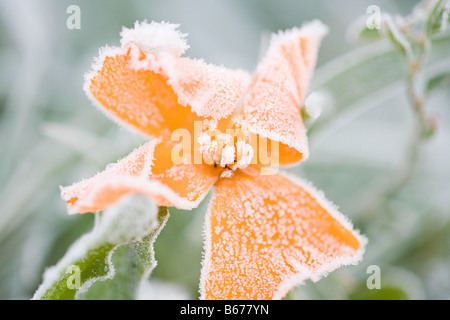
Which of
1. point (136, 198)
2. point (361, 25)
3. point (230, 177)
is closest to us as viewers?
point (136, 198)

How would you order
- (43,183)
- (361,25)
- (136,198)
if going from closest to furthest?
(136,198)
(361,25)
(43,183)

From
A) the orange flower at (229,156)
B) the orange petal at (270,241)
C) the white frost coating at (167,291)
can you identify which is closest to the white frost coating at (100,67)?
the orange flower at (229,156)

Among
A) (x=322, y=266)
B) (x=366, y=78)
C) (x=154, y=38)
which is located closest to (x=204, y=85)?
(x=154, y=38)

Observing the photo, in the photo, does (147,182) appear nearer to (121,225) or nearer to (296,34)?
(121,225)

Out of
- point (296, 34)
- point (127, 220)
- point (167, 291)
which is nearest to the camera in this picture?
point (127, 220)
